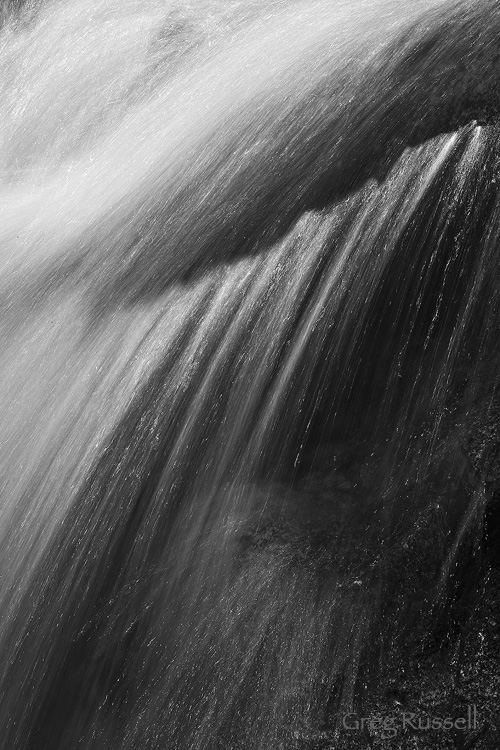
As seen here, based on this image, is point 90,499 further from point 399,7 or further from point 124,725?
point 399,7

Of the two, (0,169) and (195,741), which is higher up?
(0,169)

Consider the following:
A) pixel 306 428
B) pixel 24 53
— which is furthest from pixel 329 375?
pixel 24 53

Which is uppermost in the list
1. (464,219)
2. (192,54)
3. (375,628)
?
(192,54)

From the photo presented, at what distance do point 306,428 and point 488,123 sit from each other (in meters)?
2.01

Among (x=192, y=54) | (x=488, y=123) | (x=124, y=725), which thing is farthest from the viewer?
(x=192, y=54)

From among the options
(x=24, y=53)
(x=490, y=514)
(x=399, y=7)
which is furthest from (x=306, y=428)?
(x=24, y=53)

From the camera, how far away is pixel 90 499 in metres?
4.60

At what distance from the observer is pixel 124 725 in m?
4.16

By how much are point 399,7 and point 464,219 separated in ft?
8.00

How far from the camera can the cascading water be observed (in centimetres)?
395

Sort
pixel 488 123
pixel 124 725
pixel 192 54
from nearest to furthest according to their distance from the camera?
pixel 124 725 → pixel 488 123 → pixel 192 54

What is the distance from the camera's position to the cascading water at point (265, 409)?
3.95 metres

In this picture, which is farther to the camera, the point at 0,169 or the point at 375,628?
the point at 0,169

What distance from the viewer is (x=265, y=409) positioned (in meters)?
4.46
